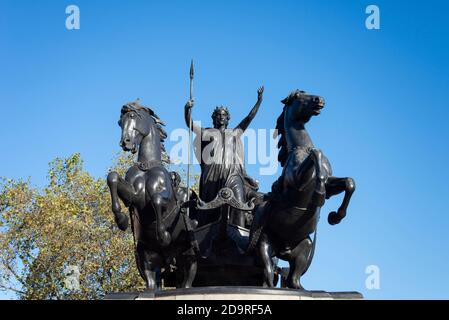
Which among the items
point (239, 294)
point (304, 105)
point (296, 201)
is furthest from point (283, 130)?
point (239, 294)

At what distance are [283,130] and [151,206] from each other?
251 centimetres

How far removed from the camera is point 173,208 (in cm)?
1198

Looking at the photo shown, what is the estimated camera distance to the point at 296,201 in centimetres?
1095

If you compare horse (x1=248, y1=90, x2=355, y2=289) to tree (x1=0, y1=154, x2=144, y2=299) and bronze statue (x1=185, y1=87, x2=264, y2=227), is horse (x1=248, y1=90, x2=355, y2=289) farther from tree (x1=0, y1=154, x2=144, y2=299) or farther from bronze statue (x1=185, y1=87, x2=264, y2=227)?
tree (x1=0, y1=154, x2=144, y2=299)

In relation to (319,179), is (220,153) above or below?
above

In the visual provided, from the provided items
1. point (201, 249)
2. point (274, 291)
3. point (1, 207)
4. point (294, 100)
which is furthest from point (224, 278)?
point (1, 207)

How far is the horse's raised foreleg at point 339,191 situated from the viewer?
1061 cm

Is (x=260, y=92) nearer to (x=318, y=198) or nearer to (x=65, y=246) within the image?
(x=318, y=198)

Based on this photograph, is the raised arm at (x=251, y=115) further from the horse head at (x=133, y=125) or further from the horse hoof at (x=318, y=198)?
the horse hoof at (x=318, y=198)

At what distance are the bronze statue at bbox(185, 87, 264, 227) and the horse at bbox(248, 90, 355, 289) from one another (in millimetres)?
1858
